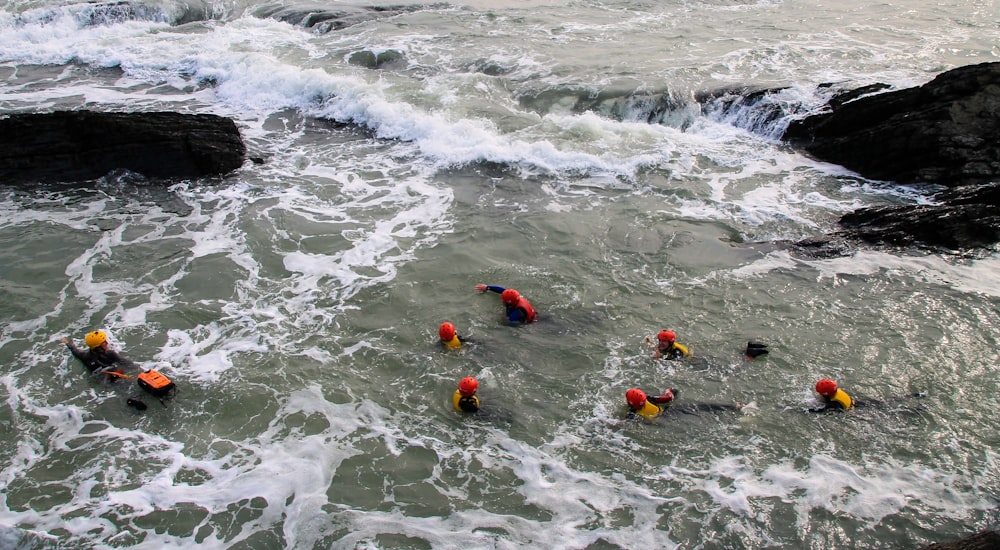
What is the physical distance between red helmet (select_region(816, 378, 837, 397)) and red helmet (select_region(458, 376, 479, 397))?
171 inches

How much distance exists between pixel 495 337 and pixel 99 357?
5.57 metres

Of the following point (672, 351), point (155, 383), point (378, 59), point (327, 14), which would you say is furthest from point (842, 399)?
point (327, 14)

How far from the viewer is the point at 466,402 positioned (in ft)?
25.0

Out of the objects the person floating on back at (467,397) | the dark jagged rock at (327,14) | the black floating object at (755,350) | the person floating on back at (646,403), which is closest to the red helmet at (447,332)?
the person floating on back at (467,397)

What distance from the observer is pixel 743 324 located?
9234mm

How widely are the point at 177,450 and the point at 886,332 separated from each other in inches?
390

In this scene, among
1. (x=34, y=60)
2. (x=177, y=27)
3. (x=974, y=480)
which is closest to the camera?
(x=974, y=480)

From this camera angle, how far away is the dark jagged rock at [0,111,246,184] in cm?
1359

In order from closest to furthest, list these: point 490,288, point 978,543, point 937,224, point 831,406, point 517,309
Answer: point 978,543 → point 831,406 → point 517,309 → point 490,288 → point 937,224

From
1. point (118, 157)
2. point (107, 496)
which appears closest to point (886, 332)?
point (107, 496)

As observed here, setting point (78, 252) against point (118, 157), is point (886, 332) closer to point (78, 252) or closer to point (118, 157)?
point (78, 252)

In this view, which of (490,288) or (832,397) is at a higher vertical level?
(490,288)

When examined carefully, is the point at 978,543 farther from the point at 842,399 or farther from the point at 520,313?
the point at 520,313

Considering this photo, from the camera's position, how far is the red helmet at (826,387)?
7445 mm
